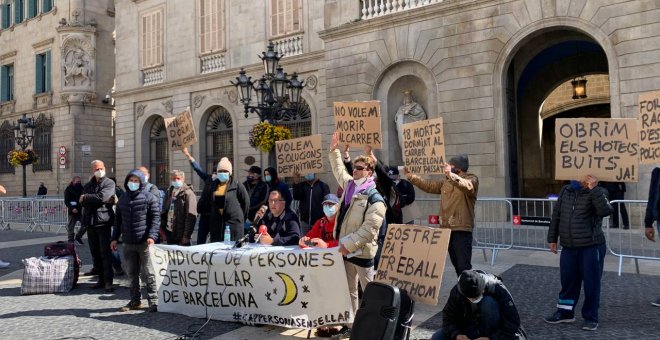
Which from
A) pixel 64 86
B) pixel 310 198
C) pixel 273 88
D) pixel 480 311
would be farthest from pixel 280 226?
pixel 64 86

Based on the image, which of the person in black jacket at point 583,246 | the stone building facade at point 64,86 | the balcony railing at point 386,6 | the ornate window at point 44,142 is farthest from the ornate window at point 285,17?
the ornate window at point 44,142

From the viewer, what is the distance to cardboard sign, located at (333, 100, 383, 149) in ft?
25.8

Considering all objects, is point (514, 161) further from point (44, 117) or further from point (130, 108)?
point (44, 117)

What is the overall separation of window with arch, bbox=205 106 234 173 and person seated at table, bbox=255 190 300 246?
1601 centimetres

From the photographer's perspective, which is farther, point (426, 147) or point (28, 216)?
point (28, 216)

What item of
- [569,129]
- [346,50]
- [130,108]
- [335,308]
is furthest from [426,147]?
[130,108]

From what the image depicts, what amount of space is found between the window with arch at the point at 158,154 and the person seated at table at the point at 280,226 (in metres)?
19.4

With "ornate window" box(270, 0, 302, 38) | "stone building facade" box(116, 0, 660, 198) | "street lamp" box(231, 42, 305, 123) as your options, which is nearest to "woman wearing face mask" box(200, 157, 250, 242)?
"street lamp" box(231, 42, 305, 123)

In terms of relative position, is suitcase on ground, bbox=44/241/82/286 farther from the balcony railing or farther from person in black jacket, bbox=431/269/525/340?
the balcony railing

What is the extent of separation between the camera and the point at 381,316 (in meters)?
4.19

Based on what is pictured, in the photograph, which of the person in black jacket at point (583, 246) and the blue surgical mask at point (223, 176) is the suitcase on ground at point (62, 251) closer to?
the blue surgical mask at point (223, 176)

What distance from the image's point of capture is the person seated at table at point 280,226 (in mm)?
6281

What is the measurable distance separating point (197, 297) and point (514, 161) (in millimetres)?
10855

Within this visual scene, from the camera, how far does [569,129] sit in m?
5.89
